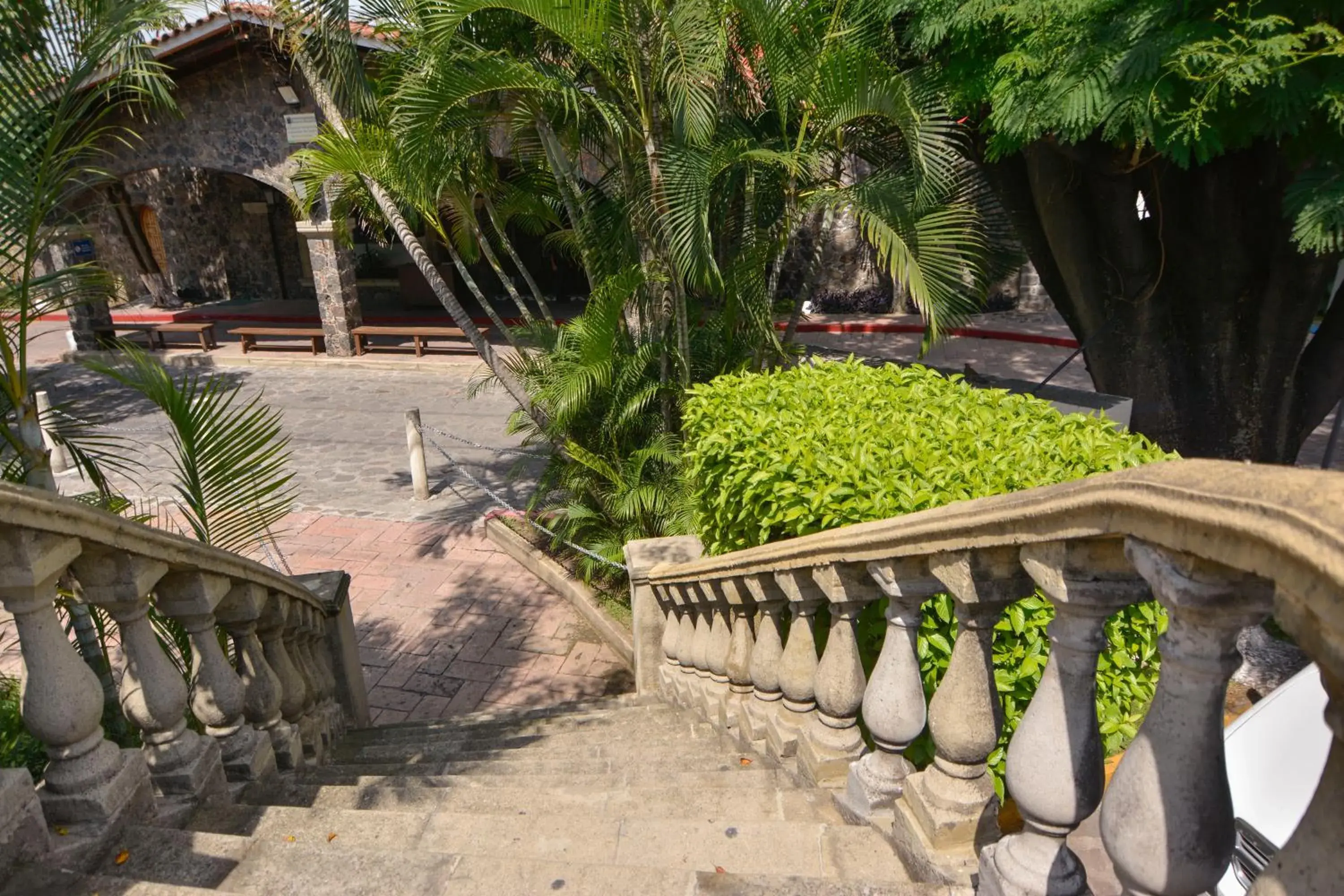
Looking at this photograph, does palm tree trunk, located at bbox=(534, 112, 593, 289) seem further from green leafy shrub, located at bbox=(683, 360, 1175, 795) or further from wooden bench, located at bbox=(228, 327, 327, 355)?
wooden bench, located at bbox=(228, 327, 327, 355)

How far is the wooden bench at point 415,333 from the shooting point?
13.5 metres

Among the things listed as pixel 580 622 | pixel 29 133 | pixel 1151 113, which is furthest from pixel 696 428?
pixel 580 622

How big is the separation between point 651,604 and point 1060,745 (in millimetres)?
3322

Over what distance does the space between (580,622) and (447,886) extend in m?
4.67

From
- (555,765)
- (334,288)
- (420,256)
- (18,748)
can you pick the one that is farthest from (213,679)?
(334,288)

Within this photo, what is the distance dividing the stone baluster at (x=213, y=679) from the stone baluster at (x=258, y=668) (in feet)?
0.30

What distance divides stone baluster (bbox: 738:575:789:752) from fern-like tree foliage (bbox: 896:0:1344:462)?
2412mm

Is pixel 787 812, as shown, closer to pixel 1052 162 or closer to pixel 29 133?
pixel 29 133

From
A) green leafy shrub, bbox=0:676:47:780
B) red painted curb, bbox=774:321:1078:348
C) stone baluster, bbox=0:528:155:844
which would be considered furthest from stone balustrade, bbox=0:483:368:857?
red painted curb, bbox=774:321:1078:348

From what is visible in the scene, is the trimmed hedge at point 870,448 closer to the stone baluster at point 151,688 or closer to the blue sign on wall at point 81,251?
the stone baluster at point 151,688

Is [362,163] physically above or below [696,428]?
above

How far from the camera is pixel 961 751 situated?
5.71ft

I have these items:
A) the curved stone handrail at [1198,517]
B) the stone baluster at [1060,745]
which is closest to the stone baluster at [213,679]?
the curved stone handrail at [1198,517]

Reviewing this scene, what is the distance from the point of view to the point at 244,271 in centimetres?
2073
